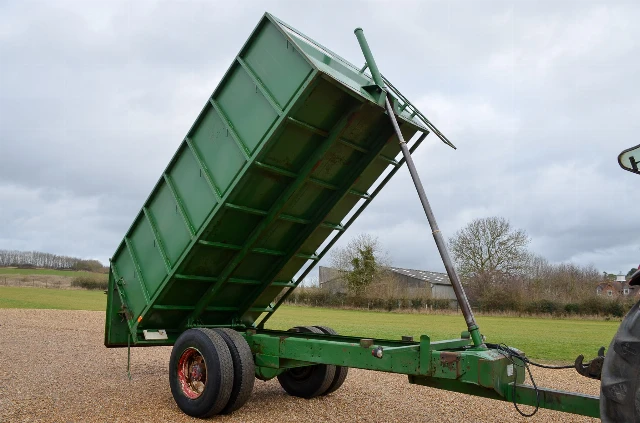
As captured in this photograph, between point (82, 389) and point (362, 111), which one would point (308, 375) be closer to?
point (82, 389)

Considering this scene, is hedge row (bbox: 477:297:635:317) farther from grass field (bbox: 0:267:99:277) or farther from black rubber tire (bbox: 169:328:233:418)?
grass field (bbox: 0:267:99:277)

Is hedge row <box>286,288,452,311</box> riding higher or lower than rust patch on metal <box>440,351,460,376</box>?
higher

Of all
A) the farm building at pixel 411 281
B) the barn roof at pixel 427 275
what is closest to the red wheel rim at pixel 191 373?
the farm building at pixel 411 281

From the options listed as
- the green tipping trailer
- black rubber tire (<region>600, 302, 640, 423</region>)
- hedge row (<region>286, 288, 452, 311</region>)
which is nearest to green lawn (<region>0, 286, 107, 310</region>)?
hedge row (<region>286, 288, 452, 311</region>)

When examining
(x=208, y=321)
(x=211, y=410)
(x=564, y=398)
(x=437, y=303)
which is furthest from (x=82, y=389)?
(x=437, y=303)

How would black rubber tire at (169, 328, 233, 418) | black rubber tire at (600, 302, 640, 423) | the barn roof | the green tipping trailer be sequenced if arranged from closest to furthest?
black rubber tire at (600, 302, 640, 423), the green tipping trailer, black rubber tire at (169, 328, 233, 418), the barn roof

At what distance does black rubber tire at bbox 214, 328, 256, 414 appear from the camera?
689 cm

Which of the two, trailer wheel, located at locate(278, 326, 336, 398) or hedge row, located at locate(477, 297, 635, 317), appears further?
hedge row, located at locate(477, 297, 635, 317)

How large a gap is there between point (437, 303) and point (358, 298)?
Answer: 8267 mm

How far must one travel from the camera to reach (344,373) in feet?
28.0

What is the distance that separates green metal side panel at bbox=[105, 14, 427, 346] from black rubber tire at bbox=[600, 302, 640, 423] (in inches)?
151

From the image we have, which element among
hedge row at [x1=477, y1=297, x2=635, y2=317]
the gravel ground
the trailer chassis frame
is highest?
hedge row at [x1=477, y1=297, x2=635, y2=317]

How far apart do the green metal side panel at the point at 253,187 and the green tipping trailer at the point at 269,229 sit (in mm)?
20

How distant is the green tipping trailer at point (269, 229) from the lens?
5.86m
